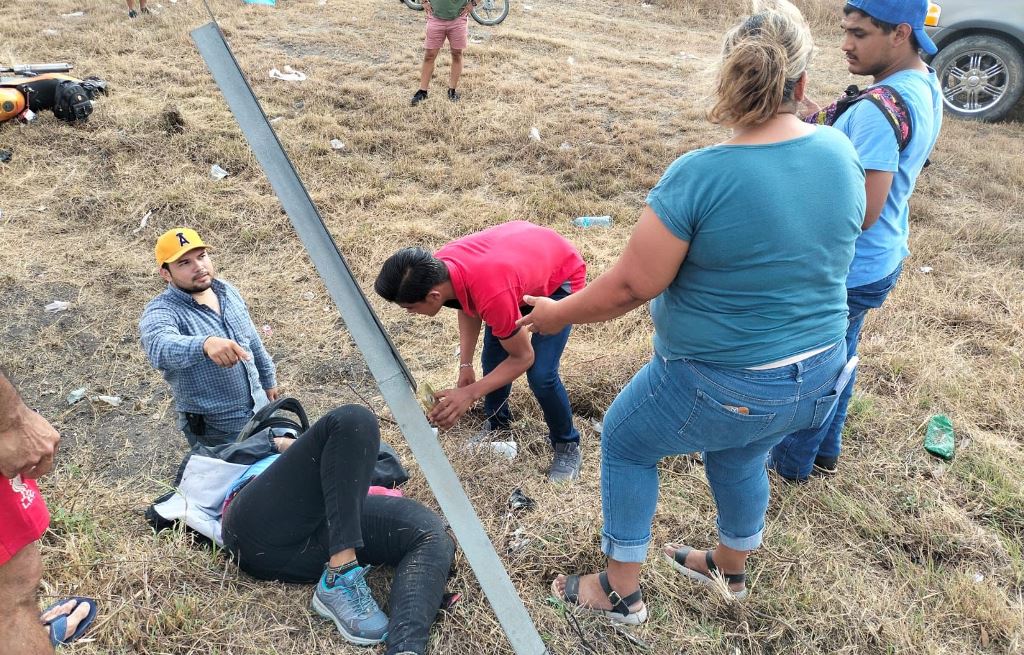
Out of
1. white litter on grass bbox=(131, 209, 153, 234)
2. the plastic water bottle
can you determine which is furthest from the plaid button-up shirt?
the plastic water bottle

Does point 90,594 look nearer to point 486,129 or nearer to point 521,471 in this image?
point 521,471

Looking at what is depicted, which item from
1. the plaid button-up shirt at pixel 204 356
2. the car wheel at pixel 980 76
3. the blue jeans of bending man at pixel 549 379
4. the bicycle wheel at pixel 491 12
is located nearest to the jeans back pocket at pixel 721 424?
the blue jeans of bending man at pixel 549 379

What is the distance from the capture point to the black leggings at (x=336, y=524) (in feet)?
7.51

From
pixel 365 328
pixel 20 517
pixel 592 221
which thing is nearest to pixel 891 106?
pixel 365 328

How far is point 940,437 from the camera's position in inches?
123

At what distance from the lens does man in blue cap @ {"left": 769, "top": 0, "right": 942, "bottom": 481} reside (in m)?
2.23

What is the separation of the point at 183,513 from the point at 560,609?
1312 millimetres

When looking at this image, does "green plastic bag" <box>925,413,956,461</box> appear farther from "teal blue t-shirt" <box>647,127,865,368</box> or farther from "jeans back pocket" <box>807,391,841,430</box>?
"teal blue t-shirt" <box>647,127,865,368</box>

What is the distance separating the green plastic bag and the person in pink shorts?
5187 millimetres

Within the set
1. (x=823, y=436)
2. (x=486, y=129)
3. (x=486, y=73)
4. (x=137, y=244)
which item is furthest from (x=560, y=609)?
(x=486, y=73)

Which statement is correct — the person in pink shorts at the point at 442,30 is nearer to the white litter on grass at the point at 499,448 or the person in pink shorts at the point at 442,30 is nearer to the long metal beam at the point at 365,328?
the white litter on grass at the point at 499,448

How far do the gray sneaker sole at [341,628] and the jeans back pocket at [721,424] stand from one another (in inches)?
44.7

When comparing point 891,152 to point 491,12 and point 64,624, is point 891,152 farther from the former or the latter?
point 491,12

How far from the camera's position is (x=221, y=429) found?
10.2 feet
